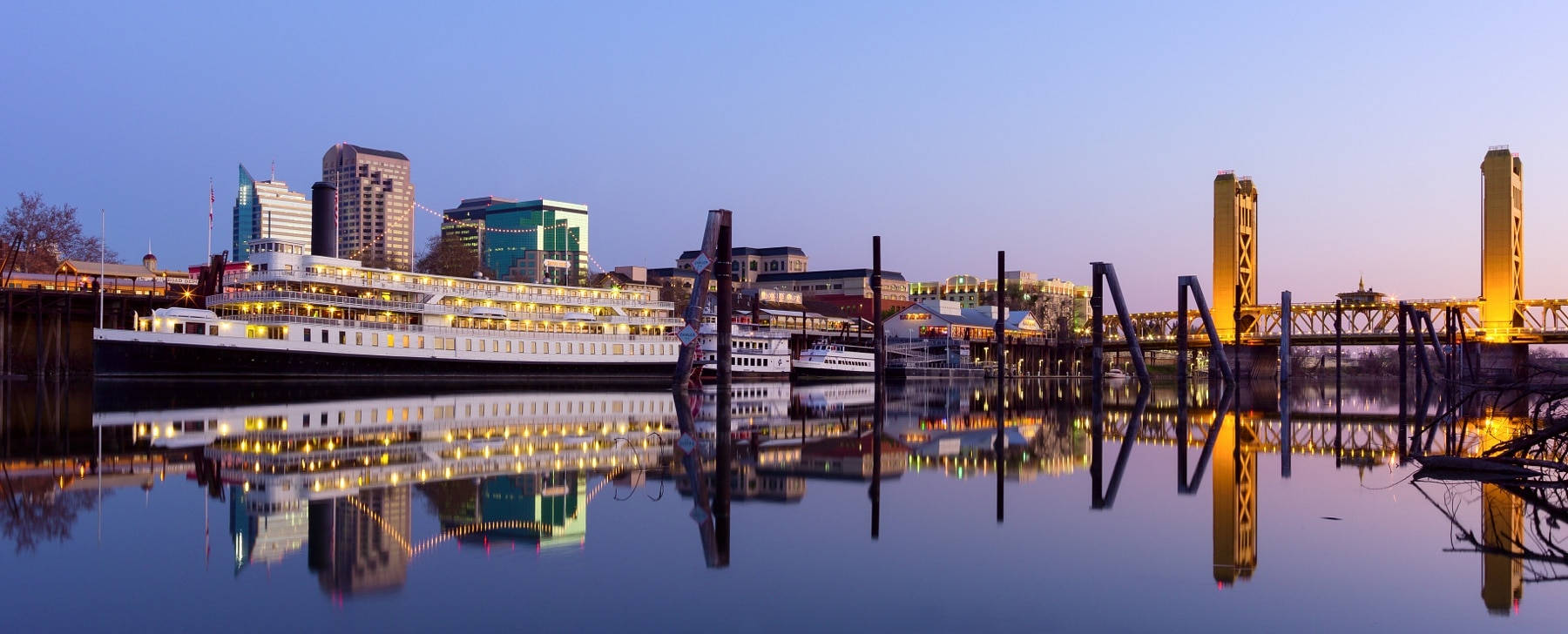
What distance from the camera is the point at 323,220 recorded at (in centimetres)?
6488

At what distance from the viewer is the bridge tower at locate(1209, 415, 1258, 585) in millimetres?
11859

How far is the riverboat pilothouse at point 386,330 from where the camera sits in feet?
185

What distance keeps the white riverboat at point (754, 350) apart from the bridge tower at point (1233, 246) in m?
48.7

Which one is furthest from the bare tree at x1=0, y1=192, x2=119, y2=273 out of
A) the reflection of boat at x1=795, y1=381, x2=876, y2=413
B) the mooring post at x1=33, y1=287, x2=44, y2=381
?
the reflection of boat at x1=795, y1=381, x2=876, y2=413

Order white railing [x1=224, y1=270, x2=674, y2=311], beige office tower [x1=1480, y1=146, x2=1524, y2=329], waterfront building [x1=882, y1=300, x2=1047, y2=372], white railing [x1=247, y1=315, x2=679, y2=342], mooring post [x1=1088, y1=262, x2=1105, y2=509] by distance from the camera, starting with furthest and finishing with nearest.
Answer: waterfront building [x1=882, y1=300, x2=1047, y2=372]
beige office tower [x1=1480, y1=146, x2=1524, y2=329]
white railing [x1=224, y1=270, x2=674, y2=311]
white railing [x1=247, y1=315, x2=679, y2=342]
mooring post [x1=1088, y1=262, x2=1105, y2=509]

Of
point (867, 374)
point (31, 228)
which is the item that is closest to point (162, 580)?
point (867, 374)

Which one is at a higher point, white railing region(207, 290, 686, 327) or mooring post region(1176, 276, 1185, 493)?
white railing region(207, 290, 686, 327)

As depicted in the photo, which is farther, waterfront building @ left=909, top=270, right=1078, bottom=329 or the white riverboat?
waterfront building @ left=909, top=270, right=1078, bottom=329

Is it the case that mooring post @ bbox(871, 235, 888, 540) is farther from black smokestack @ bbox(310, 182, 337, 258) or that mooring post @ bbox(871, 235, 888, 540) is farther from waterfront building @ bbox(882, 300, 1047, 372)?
black smokestack @ bbox(310, 182, 337, 258)

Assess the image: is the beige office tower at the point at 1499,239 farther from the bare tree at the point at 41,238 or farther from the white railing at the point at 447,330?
the bare tree at the point at 41,238

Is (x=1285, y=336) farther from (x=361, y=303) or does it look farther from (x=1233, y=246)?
(x=361, y=303)

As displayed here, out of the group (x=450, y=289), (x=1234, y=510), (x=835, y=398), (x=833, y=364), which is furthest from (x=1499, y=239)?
(x=1234, y=510)

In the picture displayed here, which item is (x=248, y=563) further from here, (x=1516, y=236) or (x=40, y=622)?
(x=1516, y=236)

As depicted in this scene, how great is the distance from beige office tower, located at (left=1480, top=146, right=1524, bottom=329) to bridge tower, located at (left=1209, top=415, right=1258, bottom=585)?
83.8 m
